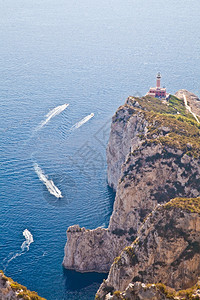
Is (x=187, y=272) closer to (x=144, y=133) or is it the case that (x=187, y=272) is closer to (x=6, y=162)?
(x=144, y=133)

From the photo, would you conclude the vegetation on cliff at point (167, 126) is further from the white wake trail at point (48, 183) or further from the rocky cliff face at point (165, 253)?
the rocky cliff face at point (165, 253)

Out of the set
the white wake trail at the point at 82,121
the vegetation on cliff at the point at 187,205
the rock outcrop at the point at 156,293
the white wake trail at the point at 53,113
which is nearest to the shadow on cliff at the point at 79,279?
the vegetation on cliff at the point at 187,205

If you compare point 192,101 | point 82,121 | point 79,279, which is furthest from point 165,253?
point 192,101

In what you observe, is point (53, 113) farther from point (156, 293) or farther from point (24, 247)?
point (156, 293)

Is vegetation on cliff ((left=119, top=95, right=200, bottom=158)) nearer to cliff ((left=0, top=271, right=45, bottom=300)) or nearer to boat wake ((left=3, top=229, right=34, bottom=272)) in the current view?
boat wake ((left=3, top=229, right=34, bottom=272))

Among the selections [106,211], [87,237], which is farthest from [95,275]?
[106,211]
